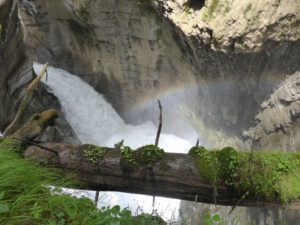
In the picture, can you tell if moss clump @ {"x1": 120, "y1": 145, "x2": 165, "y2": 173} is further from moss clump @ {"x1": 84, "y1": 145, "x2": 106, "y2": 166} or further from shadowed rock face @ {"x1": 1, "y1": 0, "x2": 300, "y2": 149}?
shadowed rock face @ {"x1": 1, "y1": 0, "x2": 300, "y2": 149}

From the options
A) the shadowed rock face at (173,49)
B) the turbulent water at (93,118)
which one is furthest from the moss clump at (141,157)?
the turbulent water at (93,118)

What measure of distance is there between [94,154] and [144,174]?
549 mm

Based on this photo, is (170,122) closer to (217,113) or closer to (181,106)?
(181,106)

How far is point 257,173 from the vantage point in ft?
11.2

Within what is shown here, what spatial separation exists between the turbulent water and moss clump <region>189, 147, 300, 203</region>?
9678mm

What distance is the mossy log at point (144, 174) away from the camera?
3.51m

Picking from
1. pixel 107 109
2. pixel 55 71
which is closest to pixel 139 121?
pixel 107 109

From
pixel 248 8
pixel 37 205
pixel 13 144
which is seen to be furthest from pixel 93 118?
pixel 37 205

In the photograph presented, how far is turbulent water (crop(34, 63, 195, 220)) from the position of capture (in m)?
13.7

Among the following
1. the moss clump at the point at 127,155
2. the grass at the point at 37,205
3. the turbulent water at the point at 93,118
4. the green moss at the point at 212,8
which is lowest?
the grass at the point at 37,205

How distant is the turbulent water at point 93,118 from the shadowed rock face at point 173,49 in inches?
18.0

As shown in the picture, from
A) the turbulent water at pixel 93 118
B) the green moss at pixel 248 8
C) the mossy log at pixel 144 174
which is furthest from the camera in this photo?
the turbulent water at pixel 93 118

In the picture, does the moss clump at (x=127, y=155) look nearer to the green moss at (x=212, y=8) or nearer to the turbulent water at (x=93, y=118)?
the green moss at (x=212, y=8)

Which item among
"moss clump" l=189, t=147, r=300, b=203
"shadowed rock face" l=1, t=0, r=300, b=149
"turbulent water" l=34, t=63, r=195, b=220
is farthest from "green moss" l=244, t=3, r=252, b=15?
"moss clump" l=189, t=147, r=300, b=203
